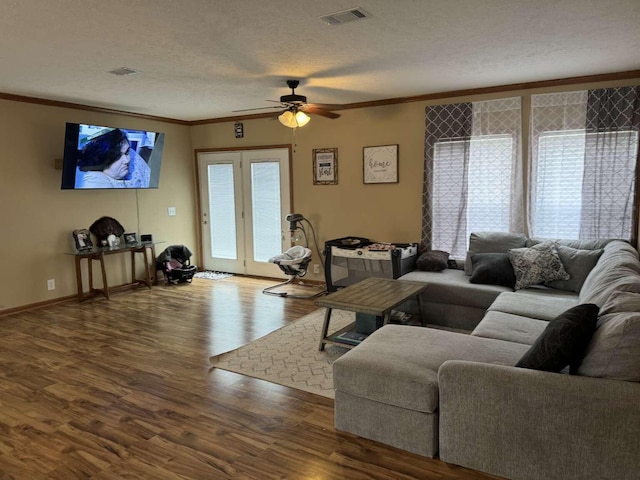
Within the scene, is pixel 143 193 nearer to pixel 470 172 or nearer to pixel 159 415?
pixel 159 415

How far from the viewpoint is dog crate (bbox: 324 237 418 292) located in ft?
16.6

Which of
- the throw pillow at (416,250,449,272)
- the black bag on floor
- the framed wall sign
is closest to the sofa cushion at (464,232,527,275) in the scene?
the throw pillow at (416,250,449,272)

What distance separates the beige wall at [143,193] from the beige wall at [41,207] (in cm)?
1

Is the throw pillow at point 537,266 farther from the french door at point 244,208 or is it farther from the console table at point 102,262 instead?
the console table at point 102,262

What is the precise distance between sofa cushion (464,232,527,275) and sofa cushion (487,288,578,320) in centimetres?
82

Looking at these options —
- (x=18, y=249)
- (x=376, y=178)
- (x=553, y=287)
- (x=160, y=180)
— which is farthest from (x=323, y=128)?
(x=18, y=249)

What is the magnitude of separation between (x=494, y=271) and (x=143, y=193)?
500 centimetres

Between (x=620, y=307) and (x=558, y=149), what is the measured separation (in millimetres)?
2988

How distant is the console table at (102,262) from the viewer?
5.67 metres

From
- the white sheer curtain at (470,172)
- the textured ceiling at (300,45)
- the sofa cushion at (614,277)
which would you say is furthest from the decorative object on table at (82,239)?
the sofa cushion at (614,277)

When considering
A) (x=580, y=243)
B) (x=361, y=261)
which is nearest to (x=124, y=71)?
(x=361, y=261)

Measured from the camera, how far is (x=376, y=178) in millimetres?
5762

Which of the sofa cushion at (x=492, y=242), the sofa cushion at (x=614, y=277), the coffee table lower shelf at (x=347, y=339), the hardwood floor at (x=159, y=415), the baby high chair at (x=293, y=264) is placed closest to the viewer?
the hardwood floor at (x=159, y=415)

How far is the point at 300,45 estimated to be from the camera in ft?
10.9
